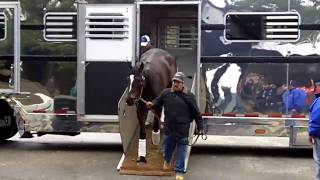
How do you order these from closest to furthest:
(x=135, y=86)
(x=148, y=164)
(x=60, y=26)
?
(x=135, y=86) < (x=148, y=164) < (x=60, y=26)

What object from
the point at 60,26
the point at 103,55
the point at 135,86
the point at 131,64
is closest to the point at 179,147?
the point at 135,86

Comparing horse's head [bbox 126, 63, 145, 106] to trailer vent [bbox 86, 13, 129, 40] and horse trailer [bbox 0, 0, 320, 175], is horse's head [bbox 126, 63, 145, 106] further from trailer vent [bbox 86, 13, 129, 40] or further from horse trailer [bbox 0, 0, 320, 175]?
trailer vent [bbox 86, 13, 129, 40]

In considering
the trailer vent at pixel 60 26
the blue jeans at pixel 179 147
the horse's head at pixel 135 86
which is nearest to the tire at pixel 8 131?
the trailer vent at pixel 60 26

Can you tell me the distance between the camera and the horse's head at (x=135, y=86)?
8148mm

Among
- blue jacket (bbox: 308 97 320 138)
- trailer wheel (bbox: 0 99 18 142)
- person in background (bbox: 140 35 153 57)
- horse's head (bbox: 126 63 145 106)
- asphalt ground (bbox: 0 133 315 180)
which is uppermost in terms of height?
person in background (bbox: 140 35 153 57)

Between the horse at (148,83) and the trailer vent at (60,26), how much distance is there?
1.38 meters

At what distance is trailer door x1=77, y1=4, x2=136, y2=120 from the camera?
9625 mm

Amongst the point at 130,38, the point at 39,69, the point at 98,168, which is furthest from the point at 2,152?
the point at 130,38

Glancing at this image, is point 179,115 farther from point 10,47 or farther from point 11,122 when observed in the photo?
point 11,122

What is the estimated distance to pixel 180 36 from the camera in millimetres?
12617

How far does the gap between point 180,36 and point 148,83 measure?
13.1 ft

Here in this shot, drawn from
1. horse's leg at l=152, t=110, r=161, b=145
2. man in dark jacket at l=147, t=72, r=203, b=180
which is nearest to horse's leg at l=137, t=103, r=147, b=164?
horse's leg at l=152, t=110, r=161, b=145

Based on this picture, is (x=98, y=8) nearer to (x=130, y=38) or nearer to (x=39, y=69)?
(x=130, y=38)

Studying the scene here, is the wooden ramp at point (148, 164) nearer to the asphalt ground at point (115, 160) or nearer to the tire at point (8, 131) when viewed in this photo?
the asphalt ground at point (115, 160)
